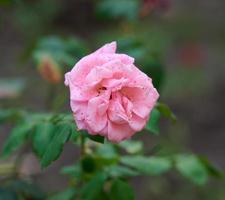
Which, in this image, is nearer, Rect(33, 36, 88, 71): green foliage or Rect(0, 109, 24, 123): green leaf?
Rect(0, 109, 24, 123): green leaf

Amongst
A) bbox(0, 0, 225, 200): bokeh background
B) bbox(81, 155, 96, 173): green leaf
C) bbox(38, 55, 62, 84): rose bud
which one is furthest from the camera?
bbox(0, 0, 225, 200): bokeh background

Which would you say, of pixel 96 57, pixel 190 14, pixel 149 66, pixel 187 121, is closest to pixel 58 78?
pixel 149 66

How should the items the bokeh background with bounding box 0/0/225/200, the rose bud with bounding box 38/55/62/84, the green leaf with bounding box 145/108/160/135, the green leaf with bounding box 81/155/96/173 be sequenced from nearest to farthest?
the green leaf with bounding box 145/108/160/135 → the green leaf with bounding box 81/155/96/173 → the rose bud with bounding box 38/55/62/84 → the bokeh background with bounding box 0/0/225/200

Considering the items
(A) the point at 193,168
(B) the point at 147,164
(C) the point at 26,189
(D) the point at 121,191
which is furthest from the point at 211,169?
(C) the point at 26,189

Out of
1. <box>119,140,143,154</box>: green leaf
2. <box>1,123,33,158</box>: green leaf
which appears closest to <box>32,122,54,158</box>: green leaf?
<box>1,123,33,158</box>: green leaf

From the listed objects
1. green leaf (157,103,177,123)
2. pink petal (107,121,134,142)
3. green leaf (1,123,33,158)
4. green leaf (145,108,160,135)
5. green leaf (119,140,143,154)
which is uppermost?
pink petal (107,121,134,142)

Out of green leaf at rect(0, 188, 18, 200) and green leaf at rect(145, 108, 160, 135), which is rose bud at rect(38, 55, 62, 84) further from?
green leaf at rect(145, 108, 160, 135)

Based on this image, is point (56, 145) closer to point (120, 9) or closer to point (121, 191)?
point (121, 191)
